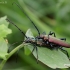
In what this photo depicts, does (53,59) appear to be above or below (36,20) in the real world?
below

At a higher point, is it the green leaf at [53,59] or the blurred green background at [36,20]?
the blurred green background at [36,20]

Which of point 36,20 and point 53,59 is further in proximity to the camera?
point 36,20

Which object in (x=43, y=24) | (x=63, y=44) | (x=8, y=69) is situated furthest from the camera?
(x=43, y=24)

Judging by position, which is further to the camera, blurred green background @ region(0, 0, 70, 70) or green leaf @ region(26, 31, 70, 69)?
blurred green background @ region(0, 0, 70, 70)

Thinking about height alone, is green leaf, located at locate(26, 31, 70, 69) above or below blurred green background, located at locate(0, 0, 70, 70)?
below

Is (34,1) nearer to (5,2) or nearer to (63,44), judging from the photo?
(5,2)

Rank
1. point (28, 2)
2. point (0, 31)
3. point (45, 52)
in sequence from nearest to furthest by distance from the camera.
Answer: point (0, 31) → point (45, 52) → point (28, 2)

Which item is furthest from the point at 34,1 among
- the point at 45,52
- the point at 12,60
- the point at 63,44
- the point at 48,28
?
the point at 45,52

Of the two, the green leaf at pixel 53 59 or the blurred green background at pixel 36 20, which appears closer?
the green leaf at pixel 53 59
